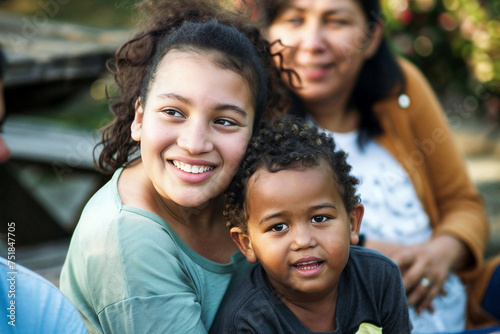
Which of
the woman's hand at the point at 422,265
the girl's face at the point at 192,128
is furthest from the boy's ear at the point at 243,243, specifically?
the woman's hand at the point at 422,265

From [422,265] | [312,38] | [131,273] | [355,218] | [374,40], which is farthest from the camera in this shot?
[374,40]

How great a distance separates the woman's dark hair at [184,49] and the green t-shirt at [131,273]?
351 millimetres

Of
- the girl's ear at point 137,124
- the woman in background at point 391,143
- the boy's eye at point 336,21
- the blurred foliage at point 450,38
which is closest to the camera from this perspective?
the girl's ear at point 137,124

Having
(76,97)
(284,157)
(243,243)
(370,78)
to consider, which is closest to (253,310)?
(243,243)

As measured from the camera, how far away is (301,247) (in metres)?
1.49

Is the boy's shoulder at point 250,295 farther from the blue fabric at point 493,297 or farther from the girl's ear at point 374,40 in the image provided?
the girl's ear at point 374,40

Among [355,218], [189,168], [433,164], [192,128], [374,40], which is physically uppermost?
[374,40]

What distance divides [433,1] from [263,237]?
3.82 metres

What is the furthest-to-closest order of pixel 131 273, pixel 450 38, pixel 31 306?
pixel 450 38, pixel 131 273, pixel 31 306

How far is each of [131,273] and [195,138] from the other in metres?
0.39

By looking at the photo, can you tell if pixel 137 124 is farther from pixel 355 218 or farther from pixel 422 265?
pixel 422 265

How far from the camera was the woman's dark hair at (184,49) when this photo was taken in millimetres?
1632

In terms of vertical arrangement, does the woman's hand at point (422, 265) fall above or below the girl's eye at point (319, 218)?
below

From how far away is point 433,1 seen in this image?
4711 millimetres
